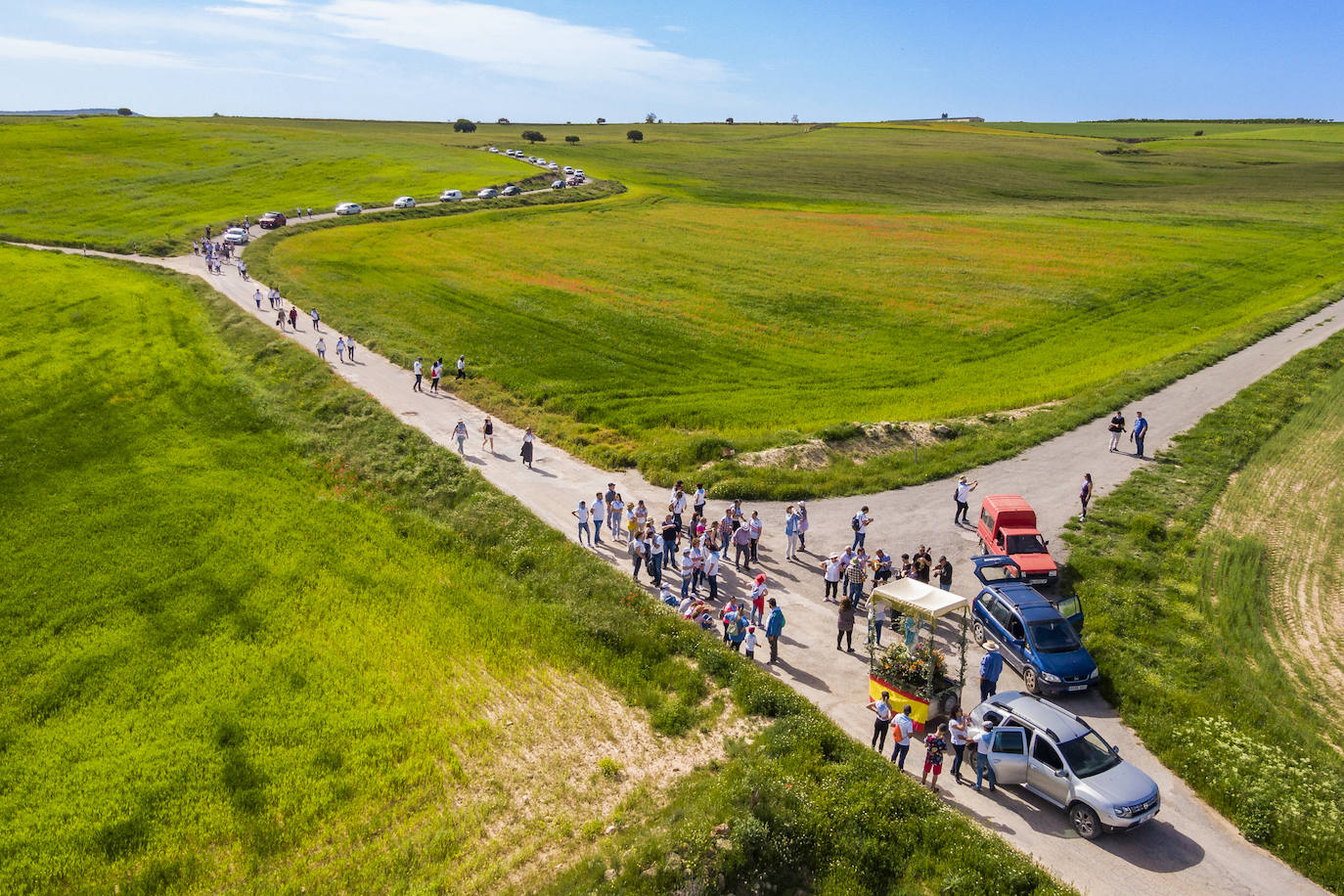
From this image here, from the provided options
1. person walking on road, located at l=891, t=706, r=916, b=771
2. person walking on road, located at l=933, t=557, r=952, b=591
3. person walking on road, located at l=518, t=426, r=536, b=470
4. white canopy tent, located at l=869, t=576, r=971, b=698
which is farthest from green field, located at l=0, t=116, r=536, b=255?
person walking on road, located at l=891, t=706, r=916, b=771

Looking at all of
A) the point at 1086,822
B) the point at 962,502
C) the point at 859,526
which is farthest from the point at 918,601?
the point at 962,502

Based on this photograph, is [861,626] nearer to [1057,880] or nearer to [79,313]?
[1057,880]

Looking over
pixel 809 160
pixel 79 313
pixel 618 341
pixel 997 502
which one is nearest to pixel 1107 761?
pixel 997 502

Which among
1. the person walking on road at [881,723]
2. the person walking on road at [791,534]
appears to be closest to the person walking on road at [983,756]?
the person walking on road at [881,723]

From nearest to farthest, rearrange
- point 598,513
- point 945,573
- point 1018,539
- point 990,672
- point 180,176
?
point 990,672 < point 945,573 < point 1018,539 < point 598,513 < point 180,176

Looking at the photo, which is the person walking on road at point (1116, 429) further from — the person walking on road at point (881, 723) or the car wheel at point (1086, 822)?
the car wheel at point (1086, 822)

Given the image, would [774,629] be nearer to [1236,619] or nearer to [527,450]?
[1236,619]
